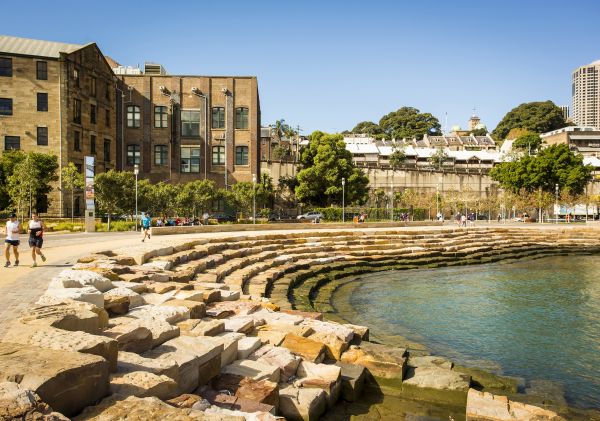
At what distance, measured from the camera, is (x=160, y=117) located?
47.0 meters

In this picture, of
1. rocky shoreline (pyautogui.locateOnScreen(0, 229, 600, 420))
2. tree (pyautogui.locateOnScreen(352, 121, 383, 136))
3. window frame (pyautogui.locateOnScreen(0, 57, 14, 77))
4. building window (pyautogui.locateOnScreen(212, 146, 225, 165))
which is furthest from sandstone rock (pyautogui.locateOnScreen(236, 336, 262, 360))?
tree (pyautogui.locateOnScreen(352, 121, 383, 136))

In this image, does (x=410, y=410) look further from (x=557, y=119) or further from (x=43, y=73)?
(x=557, y=119)

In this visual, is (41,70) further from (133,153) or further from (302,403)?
(302,403)

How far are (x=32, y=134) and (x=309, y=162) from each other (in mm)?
26879

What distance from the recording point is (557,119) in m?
133

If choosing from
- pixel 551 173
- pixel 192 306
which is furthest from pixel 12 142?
pixel 551 173

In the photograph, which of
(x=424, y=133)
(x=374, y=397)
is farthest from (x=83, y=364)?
(x=424, y=133)

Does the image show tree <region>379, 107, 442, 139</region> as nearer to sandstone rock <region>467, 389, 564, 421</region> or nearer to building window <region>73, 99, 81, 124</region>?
building window <region>73, 99, 81, 124</region>

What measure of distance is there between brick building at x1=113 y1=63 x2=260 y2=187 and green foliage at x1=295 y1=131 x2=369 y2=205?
6.99m

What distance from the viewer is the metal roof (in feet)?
131

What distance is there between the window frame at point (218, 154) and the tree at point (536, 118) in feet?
362

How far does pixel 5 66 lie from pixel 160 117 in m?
13.2

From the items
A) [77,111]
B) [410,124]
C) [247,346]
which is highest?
[410,124]

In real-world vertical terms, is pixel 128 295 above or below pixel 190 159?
below
